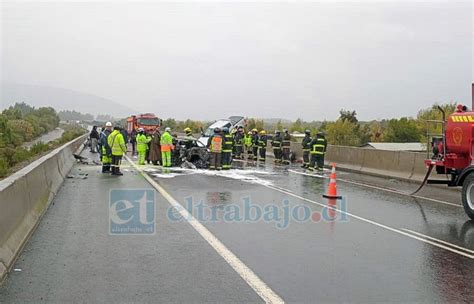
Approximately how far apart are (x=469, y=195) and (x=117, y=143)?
1108 cm

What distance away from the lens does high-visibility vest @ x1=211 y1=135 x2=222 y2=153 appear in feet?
64.4

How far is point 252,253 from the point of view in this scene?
6.99 meters

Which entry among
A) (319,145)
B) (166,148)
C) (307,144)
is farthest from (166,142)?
(307,144)

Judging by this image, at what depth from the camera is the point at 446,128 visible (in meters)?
11.9

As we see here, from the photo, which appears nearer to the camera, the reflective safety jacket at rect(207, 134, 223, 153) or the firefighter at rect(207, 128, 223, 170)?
the reflective safety jacket at rect(207, 134, 223, 153)

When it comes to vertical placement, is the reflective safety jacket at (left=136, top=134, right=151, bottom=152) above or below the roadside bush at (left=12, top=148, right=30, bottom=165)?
above

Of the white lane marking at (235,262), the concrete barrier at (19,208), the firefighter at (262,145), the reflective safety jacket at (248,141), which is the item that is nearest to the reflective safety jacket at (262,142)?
the firefighter at (262,145)

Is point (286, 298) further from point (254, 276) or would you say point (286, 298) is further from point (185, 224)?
point (185, 224)

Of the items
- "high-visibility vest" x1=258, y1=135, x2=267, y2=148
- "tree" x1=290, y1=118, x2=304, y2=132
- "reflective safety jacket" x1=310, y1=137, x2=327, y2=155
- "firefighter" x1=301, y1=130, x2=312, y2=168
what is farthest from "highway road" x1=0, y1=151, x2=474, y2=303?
"tree" x1=290, y1=118, x2=304, y2=132

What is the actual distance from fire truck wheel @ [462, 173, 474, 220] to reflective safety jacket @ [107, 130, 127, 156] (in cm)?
1079

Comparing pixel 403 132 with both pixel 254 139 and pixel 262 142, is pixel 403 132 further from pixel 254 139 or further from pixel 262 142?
pixel 262 142

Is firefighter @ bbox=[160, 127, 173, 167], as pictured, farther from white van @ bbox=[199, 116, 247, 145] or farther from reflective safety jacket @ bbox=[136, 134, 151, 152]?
white van @ bbox=[199, 116, 247, 145]

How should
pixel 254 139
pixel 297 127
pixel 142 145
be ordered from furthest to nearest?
pixel 297 127 < pixel 254 139 < pixel 142 145

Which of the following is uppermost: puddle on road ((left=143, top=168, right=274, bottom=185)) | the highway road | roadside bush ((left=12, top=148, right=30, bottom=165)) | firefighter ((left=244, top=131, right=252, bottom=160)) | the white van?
the white van
